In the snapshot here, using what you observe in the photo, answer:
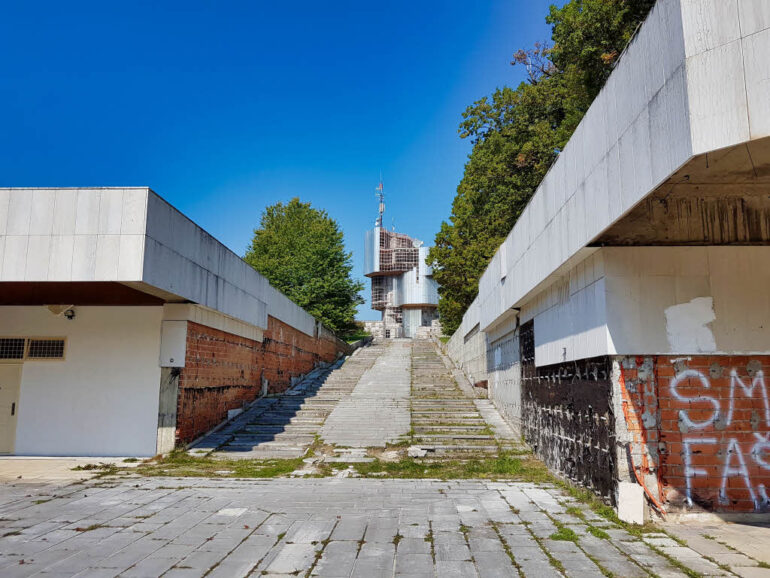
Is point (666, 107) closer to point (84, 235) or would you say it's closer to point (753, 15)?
point (753, 15)

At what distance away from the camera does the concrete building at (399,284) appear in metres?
44.0

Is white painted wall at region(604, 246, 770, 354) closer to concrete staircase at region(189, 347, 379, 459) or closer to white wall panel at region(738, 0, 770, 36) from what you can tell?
white wall panel at region(738, 0, 770, 36)

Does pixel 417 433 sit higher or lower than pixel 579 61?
lower

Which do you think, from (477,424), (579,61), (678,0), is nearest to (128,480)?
(477,424)

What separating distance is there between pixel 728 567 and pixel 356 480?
5.35 m

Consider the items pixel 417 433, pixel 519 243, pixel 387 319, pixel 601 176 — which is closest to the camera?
pixel 601 176

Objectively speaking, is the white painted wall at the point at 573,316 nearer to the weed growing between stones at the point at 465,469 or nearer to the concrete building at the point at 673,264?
the concrete building at the point at 673,264

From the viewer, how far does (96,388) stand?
33.3 feet

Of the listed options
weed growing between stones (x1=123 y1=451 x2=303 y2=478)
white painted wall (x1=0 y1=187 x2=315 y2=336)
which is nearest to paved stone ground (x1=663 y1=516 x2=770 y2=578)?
weed growing between stones (x1=123 y1=451 x2=303 y2=478)

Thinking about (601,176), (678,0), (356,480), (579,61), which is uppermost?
(579,61)

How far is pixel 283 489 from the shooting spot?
759cm

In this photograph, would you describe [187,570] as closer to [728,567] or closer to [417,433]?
[728,567]

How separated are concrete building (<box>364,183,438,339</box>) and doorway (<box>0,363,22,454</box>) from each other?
1305 inches

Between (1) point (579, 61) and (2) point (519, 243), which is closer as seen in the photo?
(2) point (519, 243)
